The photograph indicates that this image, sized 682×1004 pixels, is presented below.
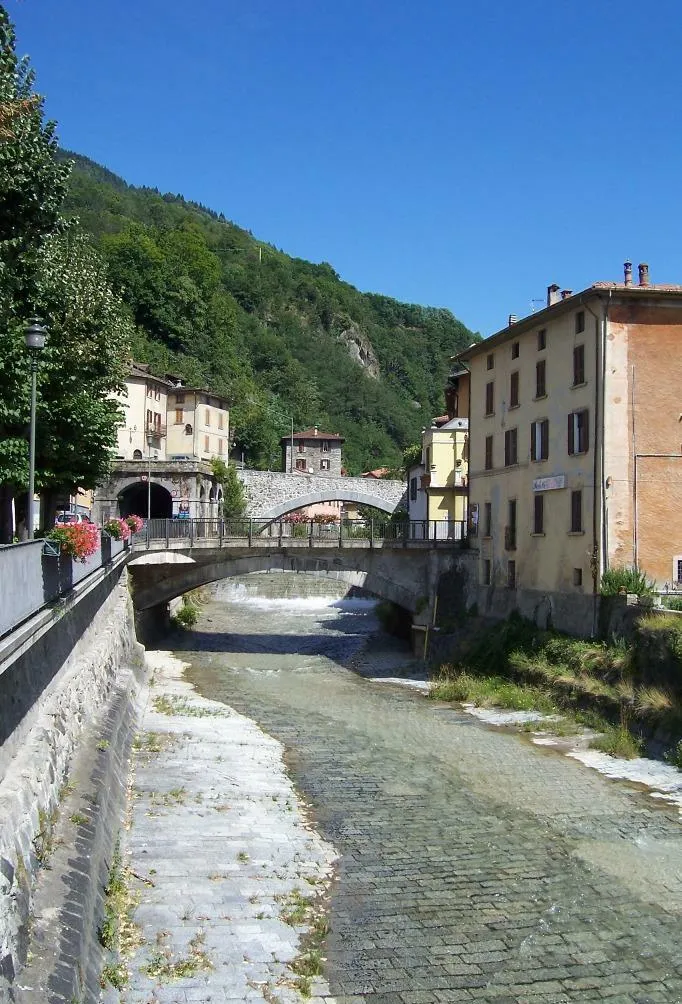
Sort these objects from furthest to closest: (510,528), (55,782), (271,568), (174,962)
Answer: (271,568), (510,528), (55,782), (174,962)

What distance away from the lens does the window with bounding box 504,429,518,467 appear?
3747 cm

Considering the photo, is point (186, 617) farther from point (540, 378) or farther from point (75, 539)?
point (75, 539)

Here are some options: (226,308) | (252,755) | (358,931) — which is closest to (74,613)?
(252,755)

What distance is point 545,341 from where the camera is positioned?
34938 mm

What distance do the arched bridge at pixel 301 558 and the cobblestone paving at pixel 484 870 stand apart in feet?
54.2

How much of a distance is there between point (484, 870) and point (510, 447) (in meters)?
24.6

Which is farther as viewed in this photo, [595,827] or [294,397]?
[294,397]

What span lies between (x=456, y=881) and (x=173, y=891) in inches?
173

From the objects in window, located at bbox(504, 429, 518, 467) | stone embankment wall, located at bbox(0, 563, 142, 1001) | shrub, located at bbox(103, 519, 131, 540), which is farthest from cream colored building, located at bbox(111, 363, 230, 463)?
stone embankment wall, located at bbox(0, 563, 142, 1001)

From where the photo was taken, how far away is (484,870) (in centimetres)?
1516

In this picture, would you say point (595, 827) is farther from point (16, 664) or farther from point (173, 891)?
point (16, 664)

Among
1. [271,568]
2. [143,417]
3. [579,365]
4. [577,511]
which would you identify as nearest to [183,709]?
[577,511]

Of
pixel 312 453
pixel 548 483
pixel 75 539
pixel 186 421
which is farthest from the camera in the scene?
pixel 312 453

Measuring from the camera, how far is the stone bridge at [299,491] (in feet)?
235
